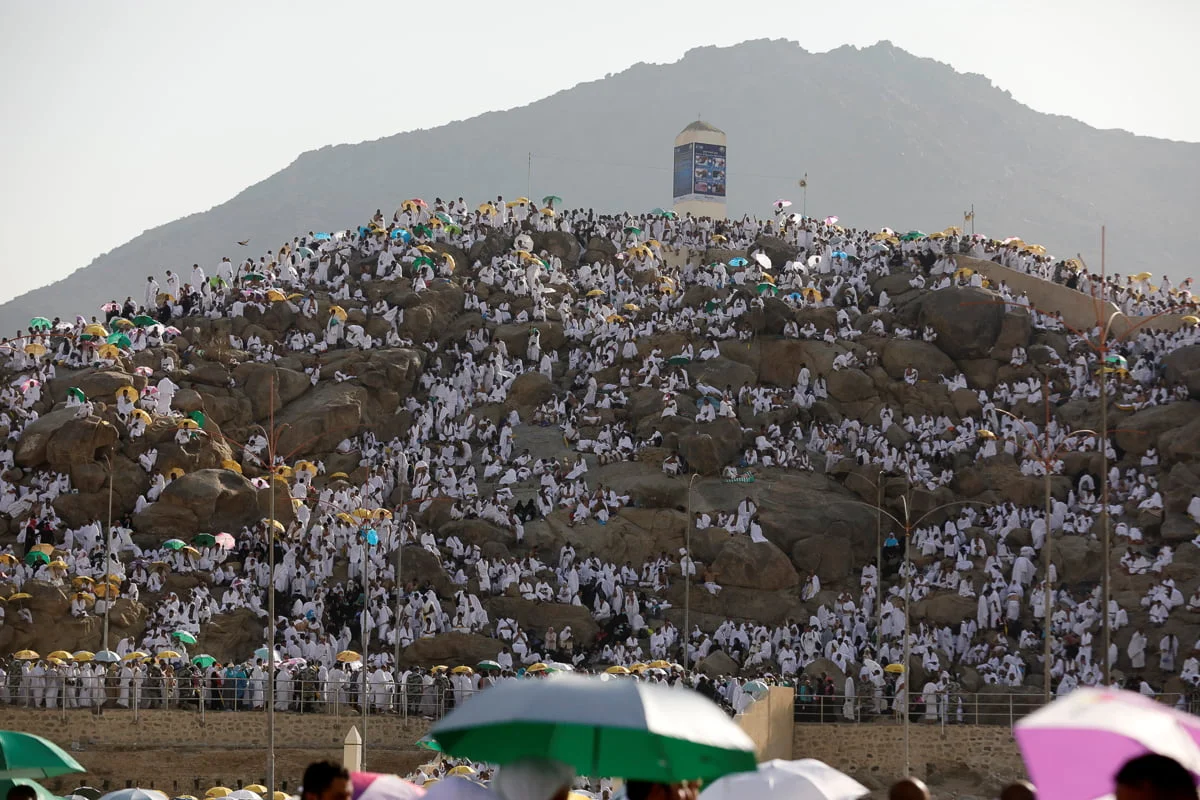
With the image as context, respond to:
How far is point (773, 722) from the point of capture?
1446 inches

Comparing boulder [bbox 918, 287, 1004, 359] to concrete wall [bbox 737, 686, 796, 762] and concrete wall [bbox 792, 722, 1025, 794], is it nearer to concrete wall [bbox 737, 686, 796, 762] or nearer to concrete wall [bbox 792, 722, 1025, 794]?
concrete wall [bbox 792, 722, 1025, 794]

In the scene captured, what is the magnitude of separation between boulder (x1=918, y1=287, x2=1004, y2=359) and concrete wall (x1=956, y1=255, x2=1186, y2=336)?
9.94 ft

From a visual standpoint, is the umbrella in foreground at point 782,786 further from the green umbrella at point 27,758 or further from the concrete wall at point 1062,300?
the concrete wall at point 1062,300

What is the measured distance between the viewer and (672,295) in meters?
63.6

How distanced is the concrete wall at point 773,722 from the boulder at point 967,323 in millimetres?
22201

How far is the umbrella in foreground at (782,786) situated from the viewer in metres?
10.1

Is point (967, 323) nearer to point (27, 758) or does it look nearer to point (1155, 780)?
point (27, 758)

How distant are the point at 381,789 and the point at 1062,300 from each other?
180 ft

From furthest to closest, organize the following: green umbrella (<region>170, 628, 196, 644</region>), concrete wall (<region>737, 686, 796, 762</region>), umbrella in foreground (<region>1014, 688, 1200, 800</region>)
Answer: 1. green umbrella (<region>170, 628, 196, 644</region>)
2. concrete wall (<region>737, 686, 796, 762</region>)
3. umbrella in foreground (<region>1014, 688, 1200, 800</region>)

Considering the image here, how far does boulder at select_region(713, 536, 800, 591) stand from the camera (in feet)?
157

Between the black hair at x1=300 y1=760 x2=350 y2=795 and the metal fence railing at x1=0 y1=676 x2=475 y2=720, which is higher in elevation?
the black hair at x1=300 y1=760 x2=350 y2=795

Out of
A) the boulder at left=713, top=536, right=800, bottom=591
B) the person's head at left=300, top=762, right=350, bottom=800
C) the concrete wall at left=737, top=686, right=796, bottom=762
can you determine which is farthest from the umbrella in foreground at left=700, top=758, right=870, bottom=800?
the boulder at left=713, top=536, right=800, bottom=591

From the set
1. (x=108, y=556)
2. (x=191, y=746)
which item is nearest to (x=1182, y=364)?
(x=108, y=556)

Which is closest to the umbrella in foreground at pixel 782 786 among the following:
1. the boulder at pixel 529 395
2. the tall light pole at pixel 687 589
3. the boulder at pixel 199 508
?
the tall light pole at pixel 687 589
